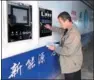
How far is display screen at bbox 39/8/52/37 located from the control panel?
471mm

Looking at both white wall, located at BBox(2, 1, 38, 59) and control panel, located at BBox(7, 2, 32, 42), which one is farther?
control panel, located at BBox(7, 2, 32, 42)

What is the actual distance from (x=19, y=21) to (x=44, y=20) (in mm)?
1011

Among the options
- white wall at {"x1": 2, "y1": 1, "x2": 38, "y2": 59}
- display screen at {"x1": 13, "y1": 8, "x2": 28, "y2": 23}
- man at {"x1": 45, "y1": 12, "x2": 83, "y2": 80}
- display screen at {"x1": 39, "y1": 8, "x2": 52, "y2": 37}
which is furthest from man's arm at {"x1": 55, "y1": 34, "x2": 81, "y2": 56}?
display screen at {"x1": 39, "y1": 8, "x2": 52, "y2": 37}

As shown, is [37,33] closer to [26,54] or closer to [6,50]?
[26,54]

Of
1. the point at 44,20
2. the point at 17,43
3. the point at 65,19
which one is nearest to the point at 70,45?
the point at 65,19

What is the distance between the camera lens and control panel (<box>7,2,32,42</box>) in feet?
10.4

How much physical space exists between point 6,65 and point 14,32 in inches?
19.1

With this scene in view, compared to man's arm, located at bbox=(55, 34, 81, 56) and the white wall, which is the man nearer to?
man's arm, located at bbox=(55, 34, 81, 56)

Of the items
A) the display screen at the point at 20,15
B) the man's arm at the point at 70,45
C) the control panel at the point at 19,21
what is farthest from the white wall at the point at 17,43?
the man's arm at the point at 70,45

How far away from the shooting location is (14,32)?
3262 millimetres

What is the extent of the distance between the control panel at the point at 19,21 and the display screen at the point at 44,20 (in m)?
0.47

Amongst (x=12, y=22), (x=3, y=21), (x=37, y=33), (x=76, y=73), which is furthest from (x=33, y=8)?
(x=76, y=73)

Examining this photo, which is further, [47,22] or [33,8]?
[47,22]

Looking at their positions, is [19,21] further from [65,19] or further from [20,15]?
[65,19]
